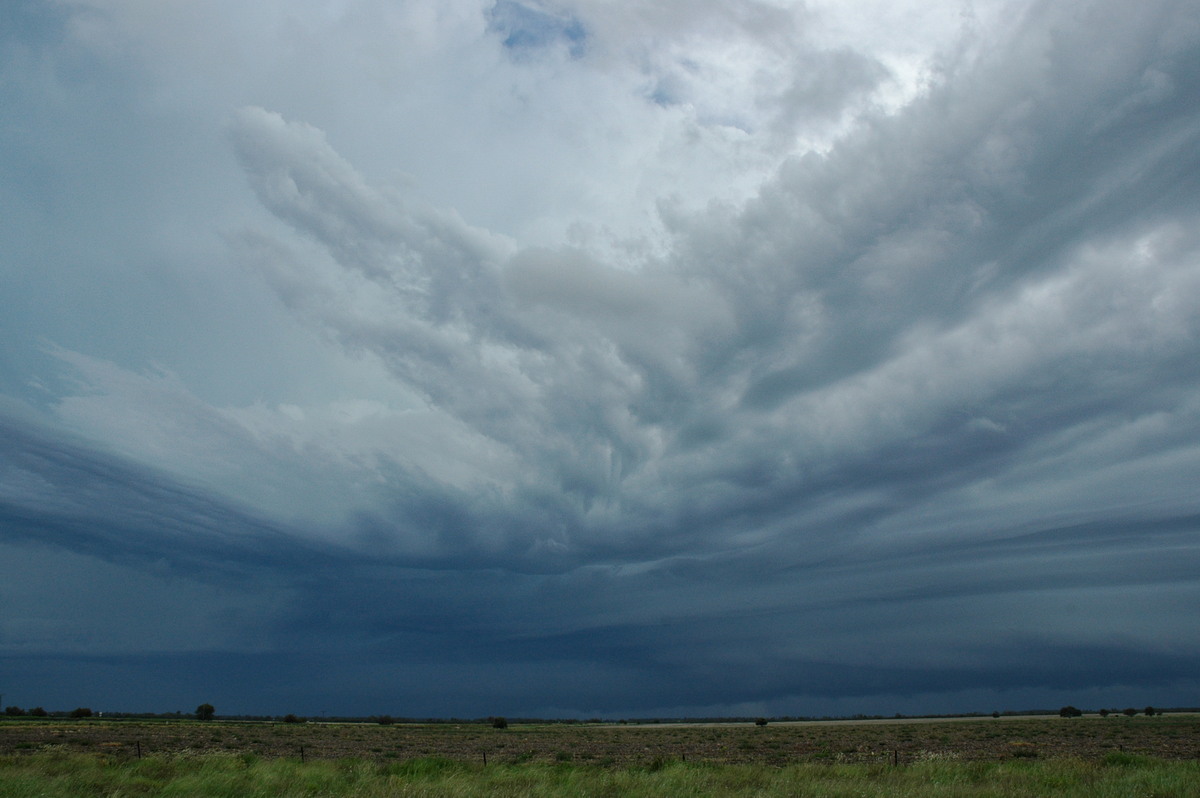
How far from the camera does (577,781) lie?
23.9 meters

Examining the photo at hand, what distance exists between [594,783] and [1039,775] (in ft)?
50.6

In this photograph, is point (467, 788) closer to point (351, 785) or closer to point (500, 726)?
point (351, 785)

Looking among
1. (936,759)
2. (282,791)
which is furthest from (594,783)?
(936,759)

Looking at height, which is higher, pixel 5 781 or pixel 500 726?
pixel 5 781

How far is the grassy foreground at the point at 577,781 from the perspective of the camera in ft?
65.1

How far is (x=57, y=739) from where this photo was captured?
54719 mm

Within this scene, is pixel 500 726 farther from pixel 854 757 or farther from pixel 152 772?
pixel 152 772

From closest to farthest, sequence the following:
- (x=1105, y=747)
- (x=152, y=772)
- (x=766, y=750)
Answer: (x=152, y=772) → (x=1105, y=747) → (x=766, y=750)

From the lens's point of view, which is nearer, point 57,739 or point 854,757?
point 854,757

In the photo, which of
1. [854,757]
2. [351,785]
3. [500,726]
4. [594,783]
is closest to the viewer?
[351,785]

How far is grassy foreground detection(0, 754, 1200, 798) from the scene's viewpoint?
19.8 metres

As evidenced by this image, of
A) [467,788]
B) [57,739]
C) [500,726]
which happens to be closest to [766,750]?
[467,788]

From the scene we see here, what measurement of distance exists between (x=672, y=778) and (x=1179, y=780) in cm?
1600

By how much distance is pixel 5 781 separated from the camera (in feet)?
63.4
